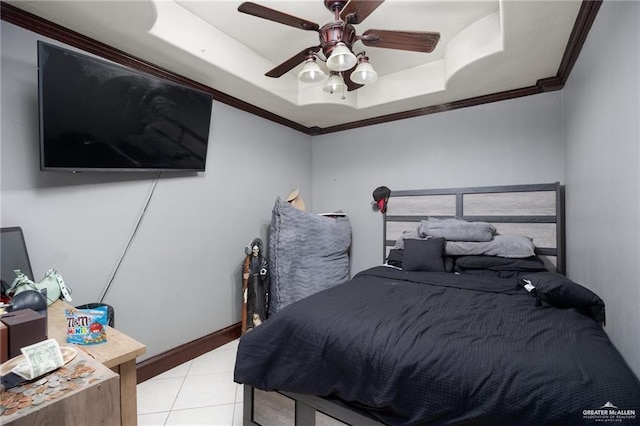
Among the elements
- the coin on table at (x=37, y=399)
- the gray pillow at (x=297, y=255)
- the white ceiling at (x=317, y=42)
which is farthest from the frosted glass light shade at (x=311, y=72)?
the coin on table at (x=37, y=399)

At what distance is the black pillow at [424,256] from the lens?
268 cm

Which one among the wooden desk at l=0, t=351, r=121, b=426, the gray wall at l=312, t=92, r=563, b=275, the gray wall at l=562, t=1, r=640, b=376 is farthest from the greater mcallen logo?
the gray wall at l=312, t=92, r=563, b=275

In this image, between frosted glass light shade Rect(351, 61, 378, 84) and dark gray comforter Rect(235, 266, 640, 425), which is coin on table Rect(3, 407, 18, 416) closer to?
dark gray comforter Rect(235, 266, 640, 425)

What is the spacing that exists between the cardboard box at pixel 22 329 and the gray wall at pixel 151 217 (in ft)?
3.69

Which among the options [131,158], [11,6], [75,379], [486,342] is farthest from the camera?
[131,158]

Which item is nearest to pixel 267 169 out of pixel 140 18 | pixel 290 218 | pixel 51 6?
pixel 290 218

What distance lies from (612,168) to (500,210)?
1524 millimetres

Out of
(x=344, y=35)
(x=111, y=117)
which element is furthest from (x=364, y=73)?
(x=111, y=117)

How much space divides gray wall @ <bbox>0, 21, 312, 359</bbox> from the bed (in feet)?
3.89

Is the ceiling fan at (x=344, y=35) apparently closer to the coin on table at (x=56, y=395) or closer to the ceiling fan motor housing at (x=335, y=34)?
the ceiling fan motor housing at (x=335, y=34)

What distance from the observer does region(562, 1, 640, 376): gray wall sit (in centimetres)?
122

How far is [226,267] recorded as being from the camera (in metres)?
3.02

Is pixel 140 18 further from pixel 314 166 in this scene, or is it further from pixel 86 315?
pixel 314 166

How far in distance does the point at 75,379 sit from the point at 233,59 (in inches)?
96.9
